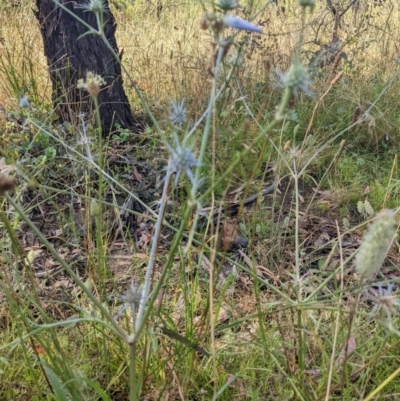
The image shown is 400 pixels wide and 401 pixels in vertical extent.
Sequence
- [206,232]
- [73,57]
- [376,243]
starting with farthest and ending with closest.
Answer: [73,57]
[206,232]
[376,243]

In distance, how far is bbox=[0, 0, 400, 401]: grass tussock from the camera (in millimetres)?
859

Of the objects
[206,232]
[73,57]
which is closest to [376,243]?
[206,232]

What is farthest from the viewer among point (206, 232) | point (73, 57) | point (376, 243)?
point (73, 57)

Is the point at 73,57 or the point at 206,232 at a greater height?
the point at 73,57

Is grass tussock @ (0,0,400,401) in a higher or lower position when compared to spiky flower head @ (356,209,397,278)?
lower

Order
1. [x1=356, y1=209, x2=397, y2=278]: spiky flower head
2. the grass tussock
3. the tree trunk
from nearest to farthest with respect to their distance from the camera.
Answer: [x1=356, y1=209, x2=397, y2=278]: spiky flower head < the grass tussock < the tree trunk

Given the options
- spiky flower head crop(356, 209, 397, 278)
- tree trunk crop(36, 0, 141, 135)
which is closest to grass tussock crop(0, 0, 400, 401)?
spiky flower head crop(356, 209, 397, 278)

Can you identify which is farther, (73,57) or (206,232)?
(73,57)

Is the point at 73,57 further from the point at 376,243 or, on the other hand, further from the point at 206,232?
the point at 376,243

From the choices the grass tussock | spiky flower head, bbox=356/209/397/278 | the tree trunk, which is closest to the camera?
spiky flower head, bbox=356/209/397/278

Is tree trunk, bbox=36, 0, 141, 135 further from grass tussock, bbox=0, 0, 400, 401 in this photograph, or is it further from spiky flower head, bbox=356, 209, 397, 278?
spiky flower head, bbox=356, 209, 397, 278

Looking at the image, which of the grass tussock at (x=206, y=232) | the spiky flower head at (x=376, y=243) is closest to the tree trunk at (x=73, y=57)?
the grass tussock at (x=206, y=232)

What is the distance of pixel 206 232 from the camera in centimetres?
111

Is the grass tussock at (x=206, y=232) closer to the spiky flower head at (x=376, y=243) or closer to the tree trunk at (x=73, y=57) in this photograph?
the spiky flower head at (x=376, y=243)
